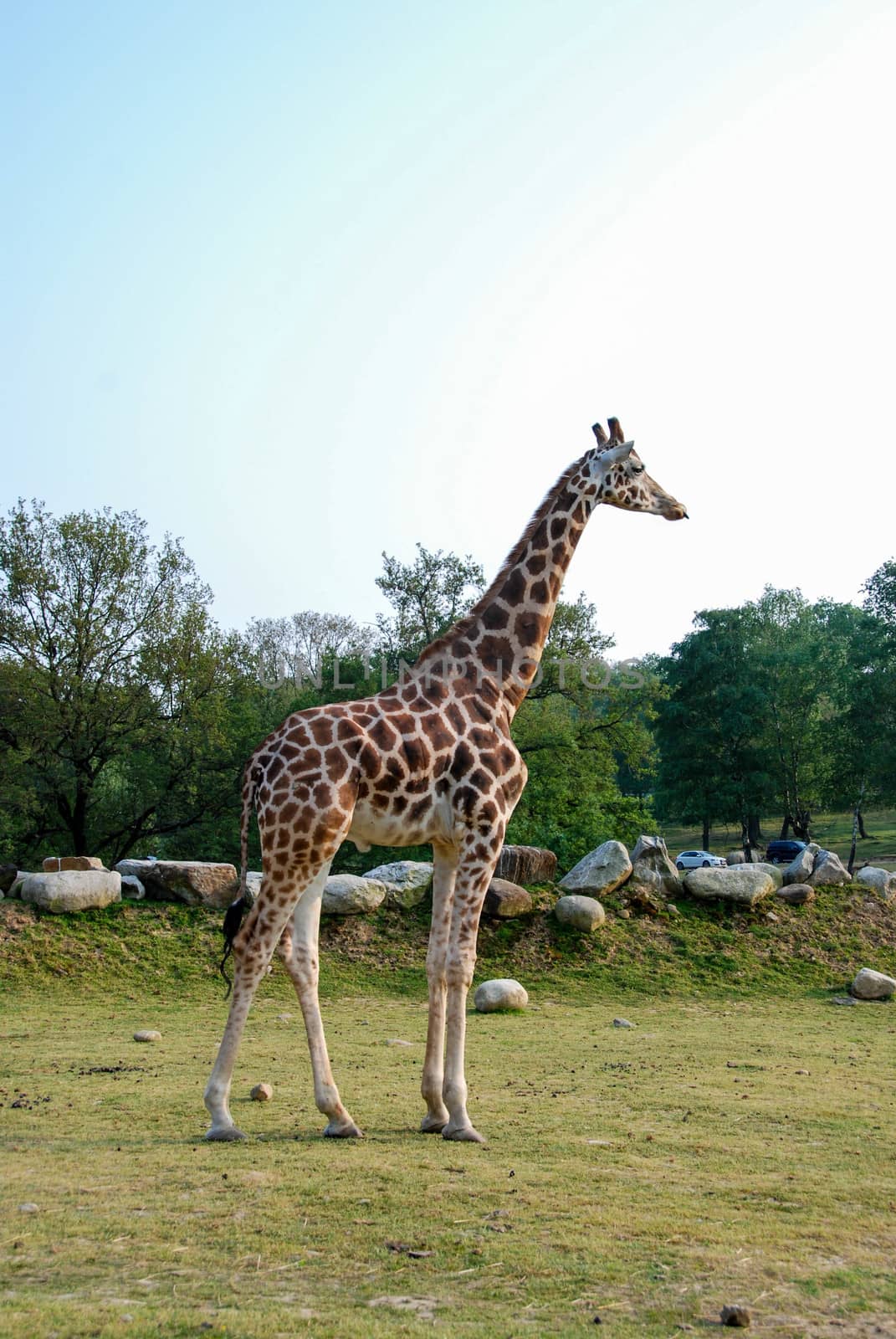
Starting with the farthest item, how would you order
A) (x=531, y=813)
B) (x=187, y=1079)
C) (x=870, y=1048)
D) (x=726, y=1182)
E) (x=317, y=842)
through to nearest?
(x=531, y=813) < (x=870, y=1048) < (x=187, y=1079) < (x=317, y=842) < (x=726, y=1182)

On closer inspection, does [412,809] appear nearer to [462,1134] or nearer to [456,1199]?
[462,1134]

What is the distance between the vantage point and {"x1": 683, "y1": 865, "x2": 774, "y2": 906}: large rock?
54.8 ft

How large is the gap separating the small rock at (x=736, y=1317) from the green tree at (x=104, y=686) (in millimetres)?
24584

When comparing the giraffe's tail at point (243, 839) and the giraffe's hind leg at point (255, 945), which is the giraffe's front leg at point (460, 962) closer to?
the giraffe's hind leg at point (255, 945)

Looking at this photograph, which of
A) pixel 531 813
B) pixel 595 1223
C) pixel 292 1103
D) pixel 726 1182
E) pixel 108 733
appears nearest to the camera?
pixel 595 1223

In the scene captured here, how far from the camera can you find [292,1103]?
8.09 m

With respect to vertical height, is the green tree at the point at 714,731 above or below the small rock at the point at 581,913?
above

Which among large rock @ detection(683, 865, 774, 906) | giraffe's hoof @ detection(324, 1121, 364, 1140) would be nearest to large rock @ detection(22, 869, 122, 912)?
large rock @ detection(683, 865, 774, 906)

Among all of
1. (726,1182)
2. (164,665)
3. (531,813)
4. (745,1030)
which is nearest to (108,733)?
(164,665)

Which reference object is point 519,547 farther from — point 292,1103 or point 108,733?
point 108,733

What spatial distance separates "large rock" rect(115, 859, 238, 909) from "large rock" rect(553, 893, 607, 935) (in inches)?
187

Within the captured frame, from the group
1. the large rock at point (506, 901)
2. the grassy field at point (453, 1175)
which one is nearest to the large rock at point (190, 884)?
the grassy field at point (453, 1175)

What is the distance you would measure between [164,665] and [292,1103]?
21.6 m

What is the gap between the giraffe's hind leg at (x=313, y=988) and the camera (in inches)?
275
